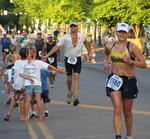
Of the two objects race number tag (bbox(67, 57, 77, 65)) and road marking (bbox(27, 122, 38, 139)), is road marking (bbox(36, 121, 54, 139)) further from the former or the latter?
race number tag (bbox(67, 57, 77, 65))

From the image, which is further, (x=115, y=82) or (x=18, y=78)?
(x=18, y=78)

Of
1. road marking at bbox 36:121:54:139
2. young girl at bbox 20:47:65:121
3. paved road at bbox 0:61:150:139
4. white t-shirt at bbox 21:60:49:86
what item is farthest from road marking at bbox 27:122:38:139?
white t-shirt at bbox 21:60:49:86

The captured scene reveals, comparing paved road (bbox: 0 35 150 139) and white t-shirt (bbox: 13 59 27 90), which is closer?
paved road (bbox: 0 35 150 139)

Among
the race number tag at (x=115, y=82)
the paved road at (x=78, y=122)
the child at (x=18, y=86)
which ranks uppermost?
the race number tag at (x=115, y=82)

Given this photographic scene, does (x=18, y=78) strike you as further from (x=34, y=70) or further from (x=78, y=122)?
(x=78, y=122)

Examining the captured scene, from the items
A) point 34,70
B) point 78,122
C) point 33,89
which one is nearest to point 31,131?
point 78,122

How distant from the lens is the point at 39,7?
3856 inches

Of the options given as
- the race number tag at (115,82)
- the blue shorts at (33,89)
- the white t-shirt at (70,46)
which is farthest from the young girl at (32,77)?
the race number tag at (115,82)

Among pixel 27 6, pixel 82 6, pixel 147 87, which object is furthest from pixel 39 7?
pixel 147 87

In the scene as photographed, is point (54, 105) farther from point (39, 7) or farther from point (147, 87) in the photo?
point (39, 7)

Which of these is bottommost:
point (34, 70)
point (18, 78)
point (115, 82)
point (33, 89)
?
point (33, 89)

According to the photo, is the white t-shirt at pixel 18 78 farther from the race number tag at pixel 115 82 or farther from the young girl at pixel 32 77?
the race number tag at pixel 115 82

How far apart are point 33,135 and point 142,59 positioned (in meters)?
2.47

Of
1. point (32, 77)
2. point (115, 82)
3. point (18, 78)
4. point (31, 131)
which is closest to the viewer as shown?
point (115, 82)
